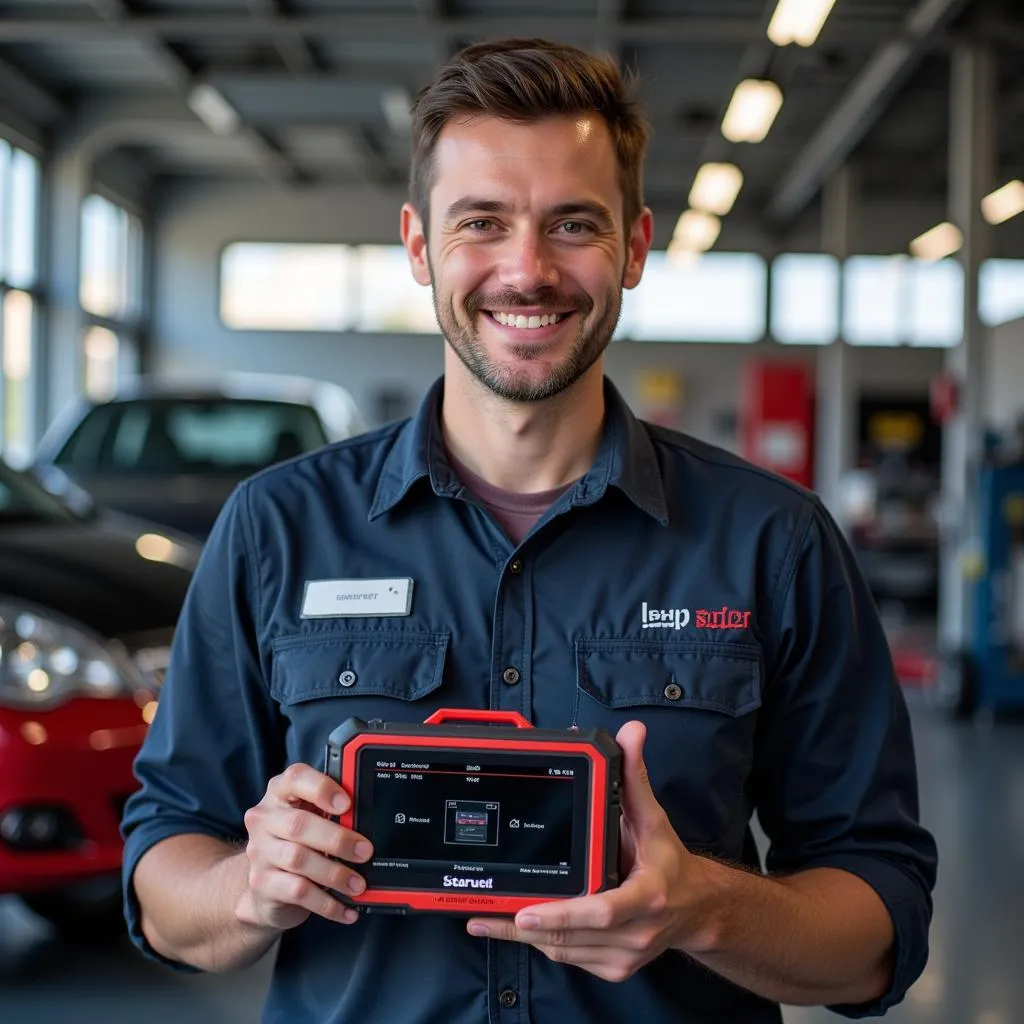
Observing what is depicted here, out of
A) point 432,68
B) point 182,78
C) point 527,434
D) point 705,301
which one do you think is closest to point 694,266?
point 705,301

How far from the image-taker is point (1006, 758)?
21.9 feet

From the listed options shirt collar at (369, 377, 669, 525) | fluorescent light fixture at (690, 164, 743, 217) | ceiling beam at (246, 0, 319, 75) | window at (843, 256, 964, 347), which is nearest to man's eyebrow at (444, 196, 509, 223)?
shirt collar at (369, 377, 669, 525)

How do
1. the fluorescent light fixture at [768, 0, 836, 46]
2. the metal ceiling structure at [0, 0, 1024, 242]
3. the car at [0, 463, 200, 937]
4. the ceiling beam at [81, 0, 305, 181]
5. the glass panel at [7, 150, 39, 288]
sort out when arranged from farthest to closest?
the glass panel at [7, 150, 39, 288]
the ceiling beam at [81, 0, 305, 181]
the metal ceiling structure at [0, 0, 1024, 242]
the fluorescent light fixture at [768, 0, 836, 46]
the car at [0, 463, 200, 937]

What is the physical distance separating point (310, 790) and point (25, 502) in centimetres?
298

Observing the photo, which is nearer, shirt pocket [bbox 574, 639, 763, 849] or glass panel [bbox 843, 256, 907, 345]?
shirt pocket [bbox 574, 639, 763, 849]

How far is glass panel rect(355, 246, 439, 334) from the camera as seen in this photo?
58.5ft

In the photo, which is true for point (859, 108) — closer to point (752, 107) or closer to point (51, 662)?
point (752, 107)

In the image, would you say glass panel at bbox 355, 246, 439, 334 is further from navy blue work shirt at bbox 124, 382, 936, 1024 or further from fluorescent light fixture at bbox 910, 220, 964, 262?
navy blue work shirt at bbox 124, 382, 936, 1024

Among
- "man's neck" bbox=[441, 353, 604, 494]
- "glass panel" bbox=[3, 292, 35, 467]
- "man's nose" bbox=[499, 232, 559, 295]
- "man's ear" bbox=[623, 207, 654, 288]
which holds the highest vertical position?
"glass panel" bbox=[3, 292, 35, 467]

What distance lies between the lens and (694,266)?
18.1m

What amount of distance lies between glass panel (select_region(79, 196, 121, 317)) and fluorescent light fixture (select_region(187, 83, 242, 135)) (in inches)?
136

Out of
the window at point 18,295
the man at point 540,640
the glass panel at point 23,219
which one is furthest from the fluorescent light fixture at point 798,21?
the glass panel at point 23,219

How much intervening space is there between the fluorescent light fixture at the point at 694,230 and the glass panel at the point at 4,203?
6.72m

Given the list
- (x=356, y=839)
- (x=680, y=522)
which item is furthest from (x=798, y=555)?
(x=356, y=839)
